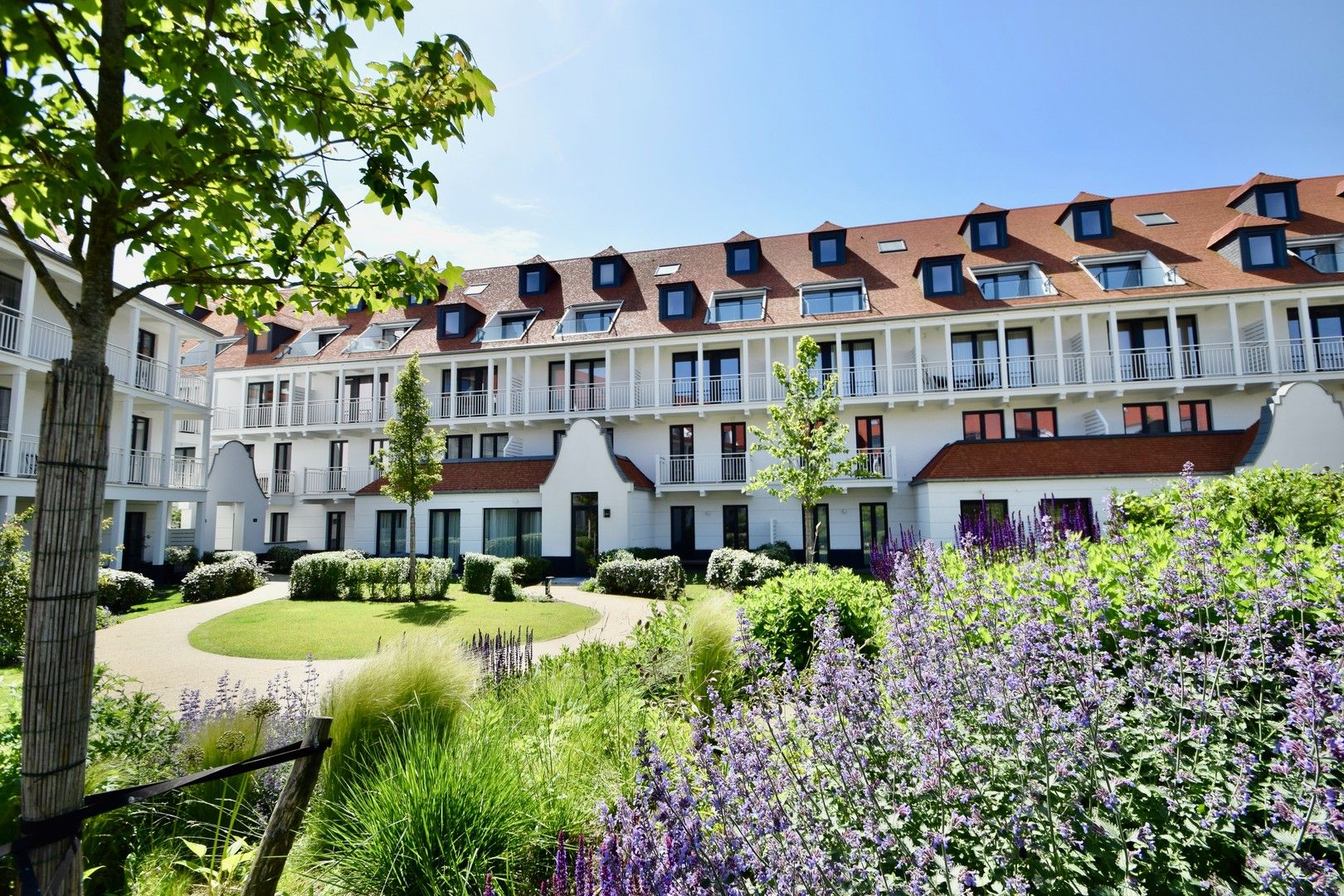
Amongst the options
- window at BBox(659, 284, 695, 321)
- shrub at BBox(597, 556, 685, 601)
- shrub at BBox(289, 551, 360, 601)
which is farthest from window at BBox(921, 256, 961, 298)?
shrub at BBox(289, 551, 360, 601)

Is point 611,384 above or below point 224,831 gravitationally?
above

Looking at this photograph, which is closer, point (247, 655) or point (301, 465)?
point (247, 655)

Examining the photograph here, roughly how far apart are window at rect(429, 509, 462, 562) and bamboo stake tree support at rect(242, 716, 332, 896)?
2311 centimetres

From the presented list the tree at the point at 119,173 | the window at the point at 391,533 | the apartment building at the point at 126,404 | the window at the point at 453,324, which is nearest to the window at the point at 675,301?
the window at the point at 453,324

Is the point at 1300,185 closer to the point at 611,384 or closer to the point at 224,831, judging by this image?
the point at 611,384

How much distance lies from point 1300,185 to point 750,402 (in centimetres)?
2516

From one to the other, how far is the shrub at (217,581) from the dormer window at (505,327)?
544 inches

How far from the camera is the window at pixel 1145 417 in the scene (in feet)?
78.1

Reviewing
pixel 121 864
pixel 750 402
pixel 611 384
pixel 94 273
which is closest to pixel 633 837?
pixel 94 273

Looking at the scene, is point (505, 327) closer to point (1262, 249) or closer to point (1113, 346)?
point (1113, 346)

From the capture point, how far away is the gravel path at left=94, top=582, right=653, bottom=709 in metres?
9.40

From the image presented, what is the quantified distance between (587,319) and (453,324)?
6.47m

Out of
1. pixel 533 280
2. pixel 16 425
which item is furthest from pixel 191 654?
pixel 533 280

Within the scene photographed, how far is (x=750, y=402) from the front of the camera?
2550 centimetres
